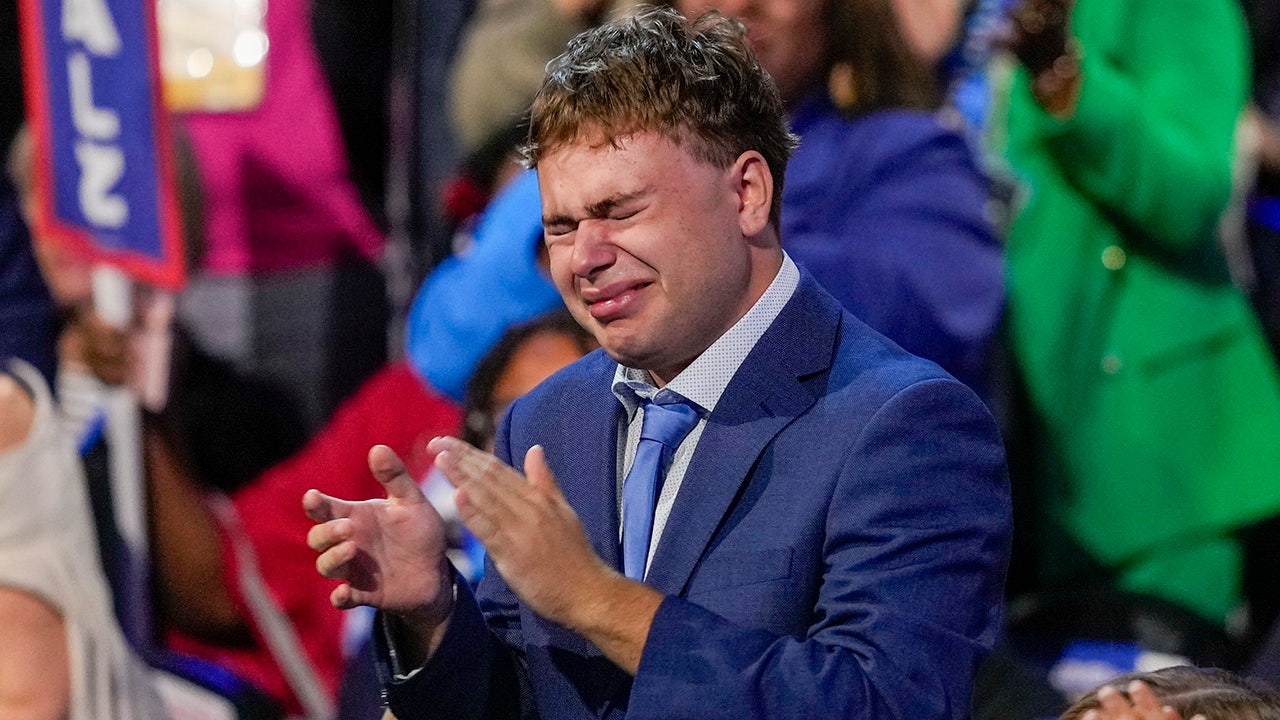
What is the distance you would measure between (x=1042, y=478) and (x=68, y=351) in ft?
5.97

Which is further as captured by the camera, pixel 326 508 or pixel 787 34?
pixel 787 34

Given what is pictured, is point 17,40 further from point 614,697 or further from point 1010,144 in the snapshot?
point 614,697

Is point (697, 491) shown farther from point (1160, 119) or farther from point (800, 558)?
point (1160, 119)

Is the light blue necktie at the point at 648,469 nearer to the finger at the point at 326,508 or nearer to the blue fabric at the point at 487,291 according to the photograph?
the finger at the point at 326,508

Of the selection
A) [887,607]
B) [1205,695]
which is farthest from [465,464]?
[1205,695]

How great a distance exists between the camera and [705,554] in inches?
54.6

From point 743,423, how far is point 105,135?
7.43 ft

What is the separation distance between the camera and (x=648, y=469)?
56.8 inches

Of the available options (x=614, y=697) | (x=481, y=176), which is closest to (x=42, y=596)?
(x=481, y=176)

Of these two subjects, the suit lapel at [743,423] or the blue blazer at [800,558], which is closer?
the blue blazer at [800,558]

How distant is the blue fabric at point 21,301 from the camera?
304cm

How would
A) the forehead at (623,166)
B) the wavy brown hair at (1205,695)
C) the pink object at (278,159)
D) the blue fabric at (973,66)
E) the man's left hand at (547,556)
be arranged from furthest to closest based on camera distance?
the pink object at (278,159) < the blue fabric at (973,66) < the wavy brown hair at (1205,695) < the forehead at (623,166) < the man's left hand at (547,556)

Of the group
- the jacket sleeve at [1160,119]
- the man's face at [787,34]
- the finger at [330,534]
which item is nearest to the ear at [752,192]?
the finger at [330,534]

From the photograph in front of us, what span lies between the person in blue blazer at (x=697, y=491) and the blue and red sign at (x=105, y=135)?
1.98 m
